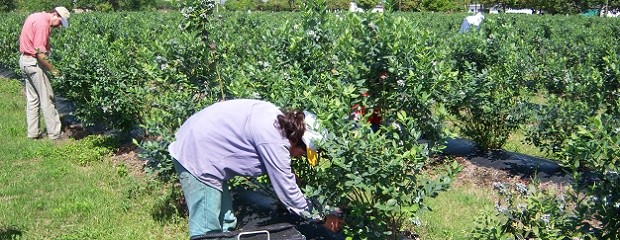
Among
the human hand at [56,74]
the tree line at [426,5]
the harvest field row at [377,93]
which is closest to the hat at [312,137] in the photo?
the harvest field row at [377,93]

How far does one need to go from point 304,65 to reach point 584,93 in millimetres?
2939

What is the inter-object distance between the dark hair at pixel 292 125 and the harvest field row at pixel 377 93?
0.16 meters

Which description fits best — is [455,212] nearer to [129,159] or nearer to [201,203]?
[201,203]

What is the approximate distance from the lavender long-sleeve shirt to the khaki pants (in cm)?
470

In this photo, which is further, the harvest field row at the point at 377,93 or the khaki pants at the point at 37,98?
the khaki pants at the point at 37,98

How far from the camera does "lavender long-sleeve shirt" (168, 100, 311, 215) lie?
314 centimetres

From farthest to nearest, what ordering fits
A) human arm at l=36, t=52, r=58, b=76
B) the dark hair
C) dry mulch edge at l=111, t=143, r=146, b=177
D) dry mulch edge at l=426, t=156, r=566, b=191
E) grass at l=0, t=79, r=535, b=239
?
1. human arm at l=36, t=52, r=58, b=76
2. dry mulch edge at l=111, t=143, r=146, b=177
3. dry mulch edge at l=426, t=156, r=566, b=191
4. grass at l=0, t=79, r=535, b=239
5. the dark hair

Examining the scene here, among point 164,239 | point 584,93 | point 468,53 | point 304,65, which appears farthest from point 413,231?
point 468,53

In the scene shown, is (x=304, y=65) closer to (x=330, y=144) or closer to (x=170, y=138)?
(x=170, y=138)

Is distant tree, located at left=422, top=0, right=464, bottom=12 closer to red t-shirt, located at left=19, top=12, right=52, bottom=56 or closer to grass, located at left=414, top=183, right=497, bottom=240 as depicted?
red t-shirt, located at left=19, top=12, right=52, bottom=56

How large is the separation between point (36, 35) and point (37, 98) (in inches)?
35.1

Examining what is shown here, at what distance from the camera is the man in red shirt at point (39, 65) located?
23.9 feet

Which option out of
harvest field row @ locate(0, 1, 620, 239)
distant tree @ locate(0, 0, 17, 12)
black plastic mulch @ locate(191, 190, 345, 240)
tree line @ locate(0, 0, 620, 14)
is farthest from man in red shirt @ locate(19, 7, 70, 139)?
distant tree @ locate(0, 0, 17, 12)

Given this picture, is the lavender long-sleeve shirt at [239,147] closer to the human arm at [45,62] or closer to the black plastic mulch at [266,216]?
the black plastic mulch at [266,216]
